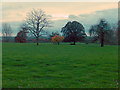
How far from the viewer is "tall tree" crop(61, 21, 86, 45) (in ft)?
207

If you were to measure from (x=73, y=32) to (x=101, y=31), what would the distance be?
41.8 feet

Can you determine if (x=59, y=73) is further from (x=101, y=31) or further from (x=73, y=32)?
(x=73, y=32)

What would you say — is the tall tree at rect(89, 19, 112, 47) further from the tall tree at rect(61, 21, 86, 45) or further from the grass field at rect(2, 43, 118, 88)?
the grass field at rect(2, 43, 118, 88)

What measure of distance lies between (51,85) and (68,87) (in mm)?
842

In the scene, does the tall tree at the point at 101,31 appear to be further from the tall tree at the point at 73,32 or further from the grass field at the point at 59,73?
the grass field at the point at 59,73

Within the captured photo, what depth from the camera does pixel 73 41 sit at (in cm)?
6512

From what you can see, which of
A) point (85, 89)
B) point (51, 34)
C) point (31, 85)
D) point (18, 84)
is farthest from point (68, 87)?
point (51, 34)

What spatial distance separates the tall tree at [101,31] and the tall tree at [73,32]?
9.62m

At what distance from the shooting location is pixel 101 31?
5456 centimetres

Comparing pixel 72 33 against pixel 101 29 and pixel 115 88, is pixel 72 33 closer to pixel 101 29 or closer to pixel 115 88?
pixel 101 29

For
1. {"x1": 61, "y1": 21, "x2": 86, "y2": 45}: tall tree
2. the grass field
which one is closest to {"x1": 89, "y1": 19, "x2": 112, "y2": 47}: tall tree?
{"x1": 61, "y1": 21, "x2": 86, "y2": 45}: tall tree

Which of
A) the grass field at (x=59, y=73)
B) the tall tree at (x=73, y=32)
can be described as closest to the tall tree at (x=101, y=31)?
the tall tree at (x=73, y=32)

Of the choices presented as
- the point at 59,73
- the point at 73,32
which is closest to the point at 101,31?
the point at 73,32

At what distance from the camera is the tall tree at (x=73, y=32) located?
63.2 m
